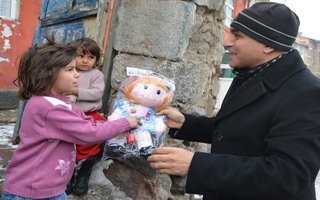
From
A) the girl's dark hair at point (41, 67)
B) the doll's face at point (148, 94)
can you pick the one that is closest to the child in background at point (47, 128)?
the girl's dark hair at point (41, 67)

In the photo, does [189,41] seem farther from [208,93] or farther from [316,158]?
[316,158]

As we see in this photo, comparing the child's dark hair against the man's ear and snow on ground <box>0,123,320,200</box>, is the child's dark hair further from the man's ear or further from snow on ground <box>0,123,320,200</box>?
snow on ground <box>0,123,320,200</box>

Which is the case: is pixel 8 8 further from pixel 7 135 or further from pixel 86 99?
pixel 86 99

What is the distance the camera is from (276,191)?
4.20ft

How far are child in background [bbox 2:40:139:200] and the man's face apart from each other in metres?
0.64

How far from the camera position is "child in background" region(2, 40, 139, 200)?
5.46 ft

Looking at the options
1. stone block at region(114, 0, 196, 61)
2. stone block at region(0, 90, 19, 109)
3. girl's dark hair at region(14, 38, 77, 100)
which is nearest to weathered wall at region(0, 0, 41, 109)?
stone block at region(0, 90, 19, 109)

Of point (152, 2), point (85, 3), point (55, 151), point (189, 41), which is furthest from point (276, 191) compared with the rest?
point (85, 3)

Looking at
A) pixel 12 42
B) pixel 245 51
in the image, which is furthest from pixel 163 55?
pixel 12 42

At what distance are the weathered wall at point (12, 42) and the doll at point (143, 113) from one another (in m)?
5.11

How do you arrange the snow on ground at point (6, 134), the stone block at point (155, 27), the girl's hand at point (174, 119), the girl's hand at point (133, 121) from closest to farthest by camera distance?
the girl's hand at point (133, 121) < the girl's hand at point (174, 119) < the stone block at point (155, 27) < the snow on ground at point (6, 134)

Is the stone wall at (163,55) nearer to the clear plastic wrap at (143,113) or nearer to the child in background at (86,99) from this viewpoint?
the child in background at (86,99)

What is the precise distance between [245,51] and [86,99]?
4.27 feet

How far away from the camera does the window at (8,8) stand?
20.5 ft
